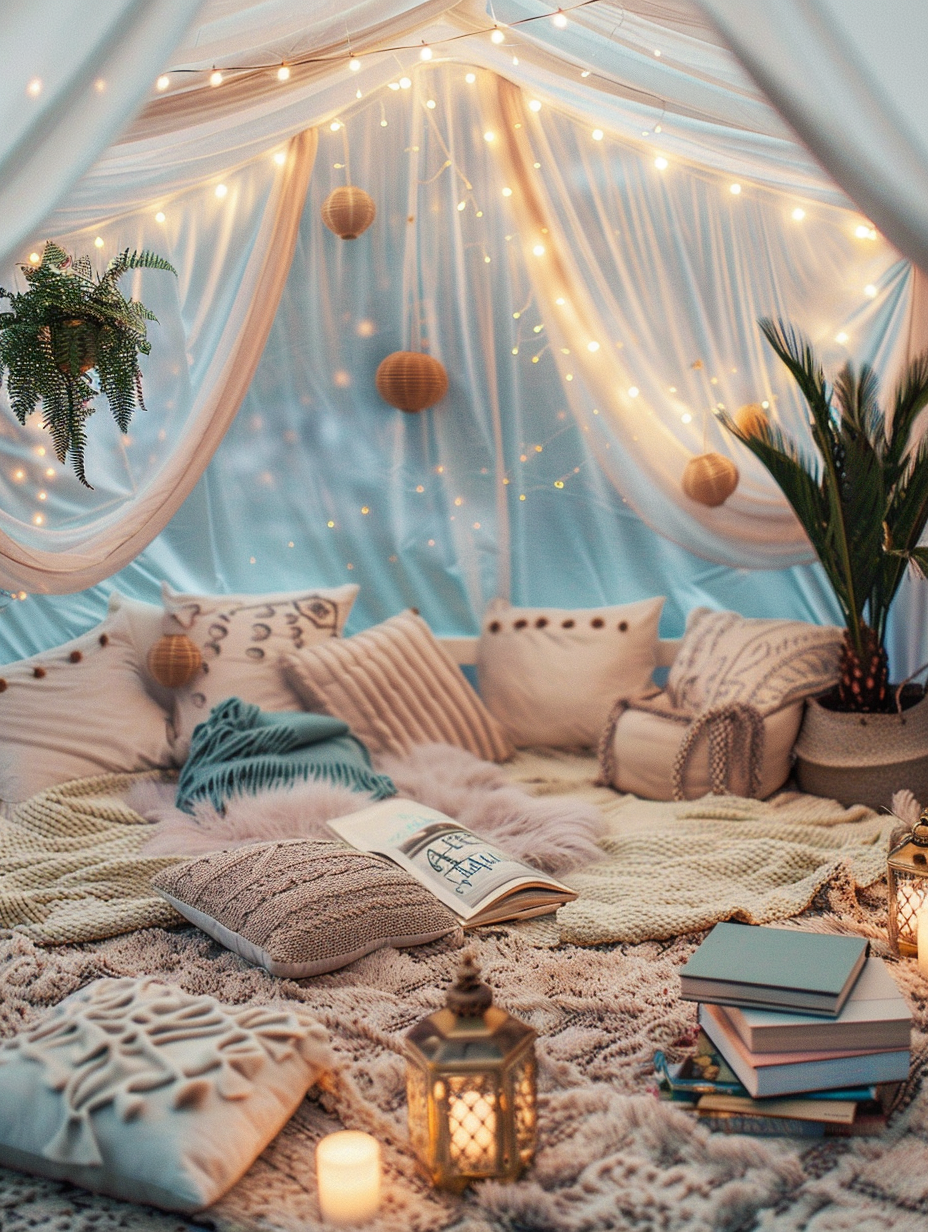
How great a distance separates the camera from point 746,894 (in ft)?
6.89

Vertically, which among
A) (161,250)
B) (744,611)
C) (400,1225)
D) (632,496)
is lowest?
(400,1225)

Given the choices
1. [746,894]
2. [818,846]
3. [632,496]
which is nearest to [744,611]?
[632,496]

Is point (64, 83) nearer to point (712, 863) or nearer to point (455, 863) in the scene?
point (455, 863)

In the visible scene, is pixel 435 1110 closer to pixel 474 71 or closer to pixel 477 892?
pixel 477 892

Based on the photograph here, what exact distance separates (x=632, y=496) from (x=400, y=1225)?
90.3 inches

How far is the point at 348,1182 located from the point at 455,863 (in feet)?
3.14

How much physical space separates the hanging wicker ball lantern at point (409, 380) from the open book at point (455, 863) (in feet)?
4.65

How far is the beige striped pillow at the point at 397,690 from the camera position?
2977 millimetres

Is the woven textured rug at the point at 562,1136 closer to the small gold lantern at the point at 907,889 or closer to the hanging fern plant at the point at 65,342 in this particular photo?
the small gold lantern at the point at 907,889

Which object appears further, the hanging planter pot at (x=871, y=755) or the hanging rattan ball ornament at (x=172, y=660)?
the hanging rattan ball ornament at (x=172, y=660)

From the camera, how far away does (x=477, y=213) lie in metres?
3.36

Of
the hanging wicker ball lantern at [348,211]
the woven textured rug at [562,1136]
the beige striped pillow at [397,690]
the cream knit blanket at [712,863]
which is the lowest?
the woven textured rug at [562,1136]

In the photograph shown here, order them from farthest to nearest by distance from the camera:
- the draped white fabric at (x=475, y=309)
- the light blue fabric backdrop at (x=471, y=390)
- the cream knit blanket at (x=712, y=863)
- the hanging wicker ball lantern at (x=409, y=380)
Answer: the hanging wicker ball lantern at (x=409, y=380), the light blue fabric backdrop at (x=471, y=390), the draped white fabric at (x=475, y=309), the cream knit blanket at (x=712, y=863)

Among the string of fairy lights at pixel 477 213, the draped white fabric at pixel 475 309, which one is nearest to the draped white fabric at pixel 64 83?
the string of fairy lights at pixel 477 213
